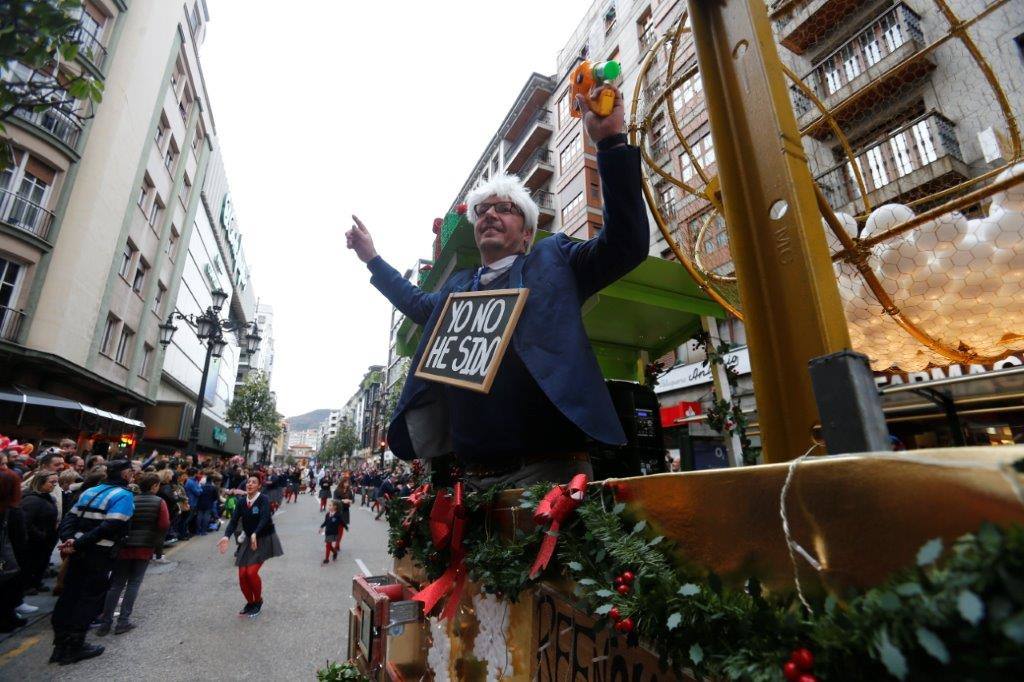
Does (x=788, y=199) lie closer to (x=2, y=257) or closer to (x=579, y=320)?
(x=579, y=320)

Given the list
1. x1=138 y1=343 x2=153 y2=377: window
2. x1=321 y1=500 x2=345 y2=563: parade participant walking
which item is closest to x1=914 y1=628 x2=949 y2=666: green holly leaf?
x1=321 y1=500 x2=345 y2=563: parade participant walking

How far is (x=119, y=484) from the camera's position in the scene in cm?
607

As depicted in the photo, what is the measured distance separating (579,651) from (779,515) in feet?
2.21

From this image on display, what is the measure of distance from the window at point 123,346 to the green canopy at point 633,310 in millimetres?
19865

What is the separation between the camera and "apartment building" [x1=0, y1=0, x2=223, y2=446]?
1375 cm

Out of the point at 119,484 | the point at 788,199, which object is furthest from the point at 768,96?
the point at 119,484

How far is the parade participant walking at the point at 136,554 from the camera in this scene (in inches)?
235

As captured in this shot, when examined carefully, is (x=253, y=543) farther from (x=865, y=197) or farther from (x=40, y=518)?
(x=865, y=197)

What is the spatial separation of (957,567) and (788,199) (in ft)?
2.98

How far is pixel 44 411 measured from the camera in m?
13.7

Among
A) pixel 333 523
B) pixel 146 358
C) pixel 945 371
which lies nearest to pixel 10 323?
pixel 146 358

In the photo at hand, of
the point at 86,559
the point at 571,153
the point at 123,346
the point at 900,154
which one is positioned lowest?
the point at 86,559

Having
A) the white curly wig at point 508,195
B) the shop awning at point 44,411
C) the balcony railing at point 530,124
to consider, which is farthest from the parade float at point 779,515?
the balcony railing at point 530,124

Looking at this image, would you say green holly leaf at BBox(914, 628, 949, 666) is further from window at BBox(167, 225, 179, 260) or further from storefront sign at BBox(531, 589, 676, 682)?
window at BBox(167, 225, 179, 260)
